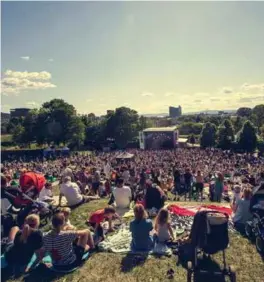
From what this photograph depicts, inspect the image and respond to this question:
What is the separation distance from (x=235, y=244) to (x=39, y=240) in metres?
4.06

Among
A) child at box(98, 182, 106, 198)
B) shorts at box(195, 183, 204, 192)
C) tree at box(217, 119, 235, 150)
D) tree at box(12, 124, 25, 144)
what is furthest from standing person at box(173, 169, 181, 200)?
tree at box(12, 124, 25, 144)

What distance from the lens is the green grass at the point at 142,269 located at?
216 inches

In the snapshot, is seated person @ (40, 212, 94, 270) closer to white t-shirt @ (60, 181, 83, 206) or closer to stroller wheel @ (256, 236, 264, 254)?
stroller wheel @ (256, 236, 264, 254)

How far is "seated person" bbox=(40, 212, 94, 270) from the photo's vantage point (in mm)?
5656

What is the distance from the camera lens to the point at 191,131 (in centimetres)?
10119

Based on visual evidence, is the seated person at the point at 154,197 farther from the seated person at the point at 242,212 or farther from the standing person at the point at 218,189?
the standing person at the point at 218,189

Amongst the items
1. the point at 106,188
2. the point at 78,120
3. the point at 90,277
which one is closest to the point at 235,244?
the point at 90,277

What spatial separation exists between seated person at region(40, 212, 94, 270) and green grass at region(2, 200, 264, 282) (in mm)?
204

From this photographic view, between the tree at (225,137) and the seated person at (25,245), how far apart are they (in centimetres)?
5448

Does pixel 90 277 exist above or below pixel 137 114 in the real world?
below

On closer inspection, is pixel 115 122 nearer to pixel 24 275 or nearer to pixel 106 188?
pixel 106 188

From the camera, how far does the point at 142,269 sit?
5.78 metres

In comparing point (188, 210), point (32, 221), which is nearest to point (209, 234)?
point (32, 221)

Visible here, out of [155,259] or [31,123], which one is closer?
[155,259]
